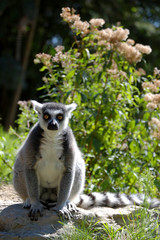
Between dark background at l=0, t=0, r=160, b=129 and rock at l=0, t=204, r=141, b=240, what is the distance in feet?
25.7

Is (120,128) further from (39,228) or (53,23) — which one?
(53,23)

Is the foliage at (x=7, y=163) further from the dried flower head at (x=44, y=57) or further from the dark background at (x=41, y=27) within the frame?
the dark background at (x=41, y=27)

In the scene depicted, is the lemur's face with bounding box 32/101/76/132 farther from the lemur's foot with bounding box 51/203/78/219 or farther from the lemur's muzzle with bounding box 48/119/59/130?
the lemur's foot with bounding box 51/203/78/219

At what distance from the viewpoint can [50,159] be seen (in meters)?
3.31

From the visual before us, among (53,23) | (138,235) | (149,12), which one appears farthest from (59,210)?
(149,12)

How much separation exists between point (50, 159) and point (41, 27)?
436 inches

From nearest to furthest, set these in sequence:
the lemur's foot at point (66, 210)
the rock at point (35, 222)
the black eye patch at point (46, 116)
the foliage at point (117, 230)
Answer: the foliage at point (117, 230), the rock at point (35, 222), the lemur's foot at point (66, 210), the black eye patch at point (46, 116)

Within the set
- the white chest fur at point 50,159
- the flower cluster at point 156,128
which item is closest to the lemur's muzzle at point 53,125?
the white chest fur at point 50,159

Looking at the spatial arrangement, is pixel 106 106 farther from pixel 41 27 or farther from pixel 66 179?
pixel 41 27

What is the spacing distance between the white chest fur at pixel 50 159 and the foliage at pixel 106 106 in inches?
44.6

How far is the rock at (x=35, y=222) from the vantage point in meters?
3.07

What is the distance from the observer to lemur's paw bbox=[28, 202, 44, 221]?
3230mm

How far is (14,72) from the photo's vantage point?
11219 millimetres

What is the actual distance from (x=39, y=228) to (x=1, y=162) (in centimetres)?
203
